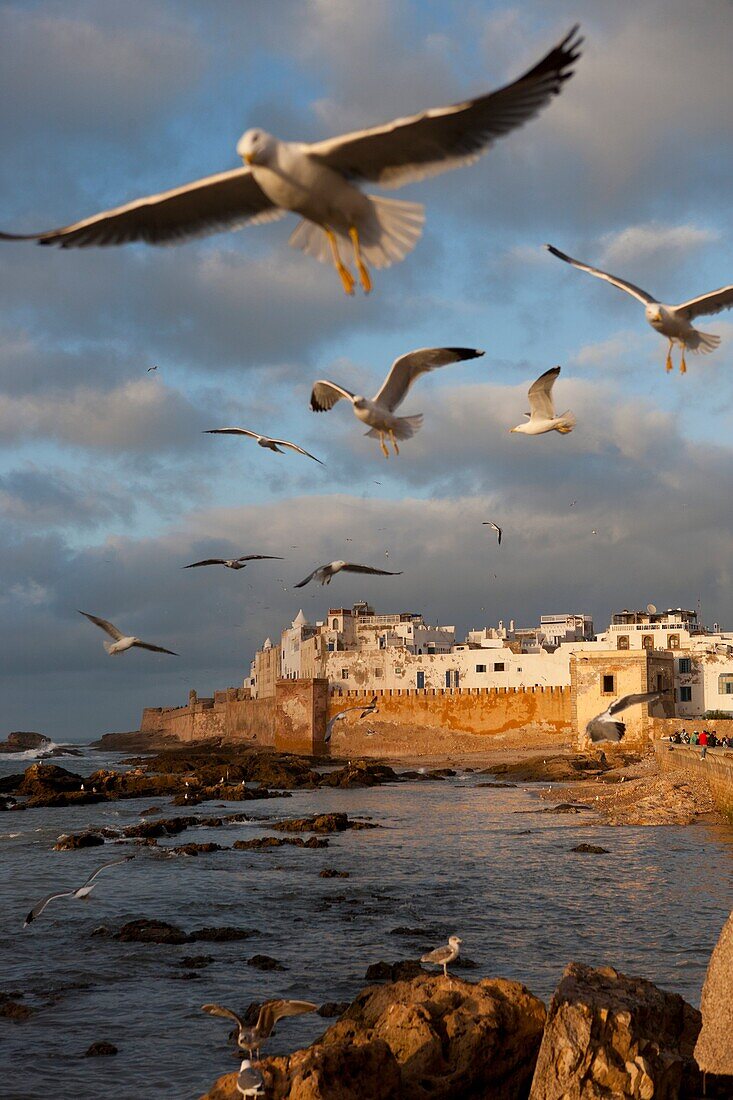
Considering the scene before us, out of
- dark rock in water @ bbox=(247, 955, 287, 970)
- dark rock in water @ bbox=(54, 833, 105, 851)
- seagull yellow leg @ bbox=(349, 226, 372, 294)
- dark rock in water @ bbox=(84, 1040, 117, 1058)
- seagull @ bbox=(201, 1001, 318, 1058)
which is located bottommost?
dark rock in water @ bbox=(84, 1040, 117, 1058)

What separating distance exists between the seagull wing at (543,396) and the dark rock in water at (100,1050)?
8663 mm

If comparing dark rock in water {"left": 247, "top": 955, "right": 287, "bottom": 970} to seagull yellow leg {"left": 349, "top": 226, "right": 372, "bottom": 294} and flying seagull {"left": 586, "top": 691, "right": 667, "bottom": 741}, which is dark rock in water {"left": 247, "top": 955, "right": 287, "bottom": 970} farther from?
seagull yellow leg {"left": 349, "top": 226, "right": 372, "bottom": 294}

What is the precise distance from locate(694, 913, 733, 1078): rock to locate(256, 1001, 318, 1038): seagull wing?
285 centimetres

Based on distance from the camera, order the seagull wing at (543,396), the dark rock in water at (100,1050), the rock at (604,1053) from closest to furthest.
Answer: the rock at (604,1053)
the dark rock in water at (100,1050)
the seagull wing at (543,396)

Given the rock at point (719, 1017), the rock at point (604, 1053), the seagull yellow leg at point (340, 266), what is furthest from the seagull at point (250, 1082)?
the seagull yellow leg at point (340, 266)

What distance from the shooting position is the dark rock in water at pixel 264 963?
1439 centimetres

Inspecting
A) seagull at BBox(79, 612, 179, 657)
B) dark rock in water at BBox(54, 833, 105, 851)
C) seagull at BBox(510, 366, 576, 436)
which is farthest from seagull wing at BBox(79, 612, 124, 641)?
dark rock in water at BBox(54, 833, 105, 851)

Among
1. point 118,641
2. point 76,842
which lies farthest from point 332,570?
point 76,842

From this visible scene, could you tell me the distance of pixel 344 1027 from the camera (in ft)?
26.3

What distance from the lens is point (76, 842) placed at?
28.8 m

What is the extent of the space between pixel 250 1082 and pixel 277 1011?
0.97 metres

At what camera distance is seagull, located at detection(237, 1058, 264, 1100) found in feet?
22.3

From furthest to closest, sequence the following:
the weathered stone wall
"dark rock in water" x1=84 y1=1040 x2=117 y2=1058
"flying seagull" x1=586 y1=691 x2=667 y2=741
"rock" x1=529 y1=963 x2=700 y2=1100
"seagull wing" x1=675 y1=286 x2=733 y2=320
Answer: the weathered stone wall, "flying seagull" x1=586 y1=691 x2=667 y2=741, "dark rock in water" x1=84 y1=1040 x2=117 y2=1058, "seagull wing" x1=675 y1=286 x2=733 y2=320, "rock" x1=529 y1=963 x2=700 y2=1100

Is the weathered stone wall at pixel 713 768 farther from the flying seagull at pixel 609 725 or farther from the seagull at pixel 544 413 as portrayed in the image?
the seagull at pixel 544 413
